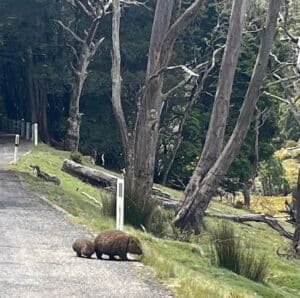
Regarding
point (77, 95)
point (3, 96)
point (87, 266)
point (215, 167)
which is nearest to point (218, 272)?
point (87, 266)

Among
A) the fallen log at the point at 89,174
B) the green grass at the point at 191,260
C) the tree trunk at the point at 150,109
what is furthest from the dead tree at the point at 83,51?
the tree trunk at the point at 150,109

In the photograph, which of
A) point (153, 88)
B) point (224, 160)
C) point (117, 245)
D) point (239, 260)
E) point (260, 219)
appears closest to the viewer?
point (117, 245)

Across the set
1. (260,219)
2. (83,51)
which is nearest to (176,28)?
(260,219)

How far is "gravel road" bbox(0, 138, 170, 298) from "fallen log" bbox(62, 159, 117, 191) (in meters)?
10.8

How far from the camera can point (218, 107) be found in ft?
66.9

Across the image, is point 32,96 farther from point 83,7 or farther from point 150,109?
point 150,109

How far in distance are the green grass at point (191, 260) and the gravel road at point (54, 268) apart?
0.34m

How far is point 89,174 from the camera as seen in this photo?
2784cm

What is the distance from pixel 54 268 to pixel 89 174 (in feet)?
57.0

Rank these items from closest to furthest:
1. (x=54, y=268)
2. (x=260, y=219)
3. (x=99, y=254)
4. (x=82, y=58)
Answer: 1. (x=54, y=268)
2. (x=99, y=254)
3. (x=260, y=219)
4. (x=82, y=58)

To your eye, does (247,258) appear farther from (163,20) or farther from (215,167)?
(163,20)

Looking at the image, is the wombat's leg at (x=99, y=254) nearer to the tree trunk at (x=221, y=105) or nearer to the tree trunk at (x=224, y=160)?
the tree trunk at (x=224, y=160)

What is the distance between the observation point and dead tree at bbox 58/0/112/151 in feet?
120

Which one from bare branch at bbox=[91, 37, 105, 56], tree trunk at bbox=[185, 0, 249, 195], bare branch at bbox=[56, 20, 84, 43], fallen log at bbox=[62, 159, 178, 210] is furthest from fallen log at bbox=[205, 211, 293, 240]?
bare branch at bbox=[56, 20, 84, 43]
